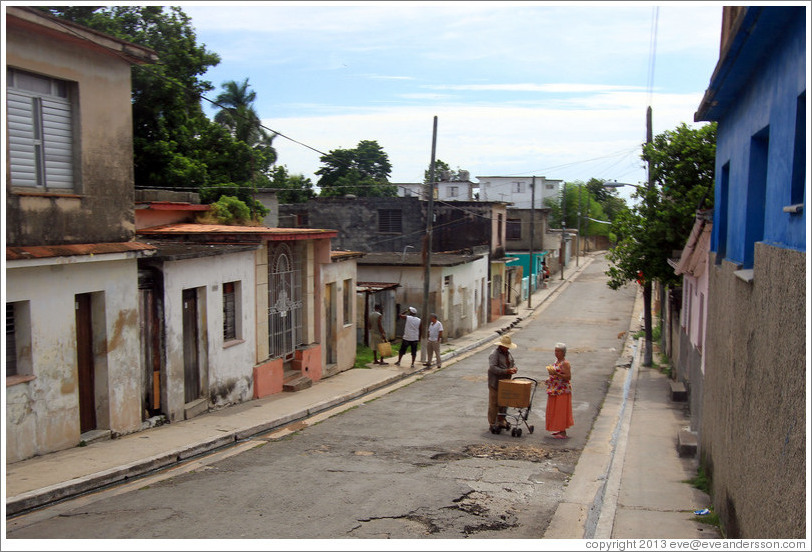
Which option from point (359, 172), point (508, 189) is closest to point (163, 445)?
point (359, 172)

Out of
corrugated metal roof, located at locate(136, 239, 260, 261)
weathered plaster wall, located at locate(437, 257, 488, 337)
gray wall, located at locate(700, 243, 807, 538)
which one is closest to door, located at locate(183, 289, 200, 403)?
corrugated metal roof, located at locate(136, 239, 260, 261)

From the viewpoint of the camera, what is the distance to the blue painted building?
4.64 m

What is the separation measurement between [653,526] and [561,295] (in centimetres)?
4361

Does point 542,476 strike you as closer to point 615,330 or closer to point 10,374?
point 10,374

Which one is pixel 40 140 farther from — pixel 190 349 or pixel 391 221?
pixel 391 221

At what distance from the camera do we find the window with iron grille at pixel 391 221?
4147cm

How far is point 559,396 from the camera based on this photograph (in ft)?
40.5

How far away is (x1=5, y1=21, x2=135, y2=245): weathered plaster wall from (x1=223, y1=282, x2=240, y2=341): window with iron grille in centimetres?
291

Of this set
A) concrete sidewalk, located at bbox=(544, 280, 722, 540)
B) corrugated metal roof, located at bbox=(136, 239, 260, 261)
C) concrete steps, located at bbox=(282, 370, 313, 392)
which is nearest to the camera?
concrete sidewalk, located at bbox=(544, 280, 722, 540)

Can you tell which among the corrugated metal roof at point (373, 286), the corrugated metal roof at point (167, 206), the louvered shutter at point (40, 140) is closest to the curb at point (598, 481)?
the louvered shutter at point (40, 140)

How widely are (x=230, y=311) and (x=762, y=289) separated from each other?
11321 millimetres

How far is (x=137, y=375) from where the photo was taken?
12.2 meters

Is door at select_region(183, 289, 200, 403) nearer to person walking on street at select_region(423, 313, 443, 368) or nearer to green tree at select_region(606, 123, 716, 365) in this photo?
person walking on street at select_region(423, 313, 443, 368)

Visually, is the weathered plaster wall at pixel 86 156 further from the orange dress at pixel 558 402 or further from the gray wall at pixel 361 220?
the gray wall at pixel 361 220
